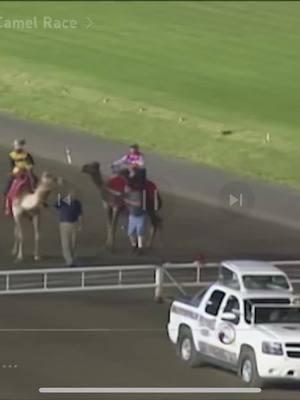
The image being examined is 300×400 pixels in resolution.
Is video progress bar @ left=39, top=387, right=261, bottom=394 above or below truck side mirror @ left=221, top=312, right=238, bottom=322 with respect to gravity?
below

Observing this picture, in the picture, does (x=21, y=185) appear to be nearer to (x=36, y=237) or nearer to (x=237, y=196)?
(x=36, y=237)

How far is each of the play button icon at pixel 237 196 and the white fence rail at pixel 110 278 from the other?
22.7ft

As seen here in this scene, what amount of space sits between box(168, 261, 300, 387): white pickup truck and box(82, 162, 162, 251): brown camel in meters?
7.29

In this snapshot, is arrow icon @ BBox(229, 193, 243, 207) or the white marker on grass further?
the white marker on grass

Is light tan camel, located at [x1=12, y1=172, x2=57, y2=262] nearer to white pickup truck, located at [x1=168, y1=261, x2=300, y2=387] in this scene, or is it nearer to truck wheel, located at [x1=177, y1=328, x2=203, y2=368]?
white pickup truck, located at [x1=168, y1=261, x2=300, y2=387]

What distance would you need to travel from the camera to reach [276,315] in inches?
891

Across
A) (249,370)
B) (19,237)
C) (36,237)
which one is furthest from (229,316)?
(19,237)

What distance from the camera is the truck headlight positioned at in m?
21.7

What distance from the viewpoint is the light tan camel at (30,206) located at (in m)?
30.2

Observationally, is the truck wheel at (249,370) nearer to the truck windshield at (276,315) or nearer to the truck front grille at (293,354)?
the truck front grille at (293,354)

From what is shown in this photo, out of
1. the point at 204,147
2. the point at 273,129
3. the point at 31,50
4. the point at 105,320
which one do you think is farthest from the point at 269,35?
the point at 105,320

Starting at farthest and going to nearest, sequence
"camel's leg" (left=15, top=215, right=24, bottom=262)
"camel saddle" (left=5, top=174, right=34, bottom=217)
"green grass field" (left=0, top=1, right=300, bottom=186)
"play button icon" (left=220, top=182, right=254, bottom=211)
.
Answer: "green grass field" (left=0, top=1, right=300, bottom=186) < "play button icon" (left=220, top=182, right=254, bottom=211) < "camel saddle" (left=5, top=174, right=34, bottom=217) < "camel's leg" (left=15, top=215, right=24, bottom=262)

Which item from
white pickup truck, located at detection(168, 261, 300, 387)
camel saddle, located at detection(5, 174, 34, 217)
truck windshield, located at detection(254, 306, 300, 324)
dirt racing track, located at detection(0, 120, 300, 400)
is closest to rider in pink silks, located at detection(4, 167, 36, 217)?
camel saddle, located at detection(5, 174, 34, 217)

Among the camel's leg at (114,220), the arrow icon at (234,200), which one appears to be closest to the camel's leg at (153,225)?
the camel's leg at (114,220)
